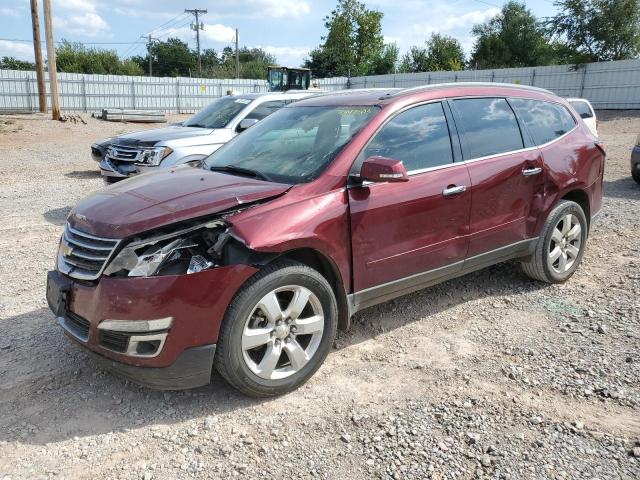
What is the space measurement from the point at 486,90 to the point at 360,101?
121cm

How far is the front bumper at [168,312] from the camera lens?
286 cm

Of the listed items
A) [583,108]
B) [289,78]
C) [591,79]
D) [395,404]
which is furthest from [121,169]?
[591,79]

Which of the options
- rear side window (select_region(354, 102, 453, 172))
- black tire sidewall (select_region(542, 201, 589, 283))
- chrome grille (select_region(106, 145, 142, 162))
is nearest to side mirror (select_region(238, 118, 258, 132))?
chrome grille (select_region(106, 145, 142, 162))

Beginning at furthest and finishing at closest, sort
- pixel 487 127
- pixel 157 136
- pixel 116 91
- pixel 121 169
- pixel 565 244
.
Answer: pixel 116 91
pixel 157 136
pixel 121 169
pixel 565 244
pixel 487 127

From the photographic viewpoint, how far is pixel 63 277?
328cm

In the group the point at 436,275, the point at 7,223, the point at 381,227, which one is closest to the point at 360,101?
the point at 381,227

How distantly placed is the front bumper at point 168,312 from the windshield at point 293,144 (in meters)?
0.94

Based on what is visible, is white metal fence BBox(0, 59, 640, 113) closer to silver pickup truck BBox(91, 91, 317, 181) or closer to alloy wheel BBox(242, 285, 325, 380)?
silver pickup truck BBox(91, 91, 317, 181)

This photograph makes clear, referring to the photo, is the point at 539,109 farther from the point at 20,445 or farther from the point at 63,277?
the point at 20,445

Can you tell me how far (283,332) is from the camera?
3.23 m

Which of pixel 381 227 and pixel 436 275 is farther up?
pixel 381 227

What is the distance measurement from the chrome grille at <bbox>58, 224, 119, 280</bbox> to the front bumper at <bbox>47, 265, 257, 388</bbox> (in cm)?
8

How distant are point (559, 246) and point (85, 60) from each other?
61545 millimetres

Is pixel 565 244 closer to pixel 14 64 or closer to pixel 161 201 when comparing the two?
pixel 161 201
